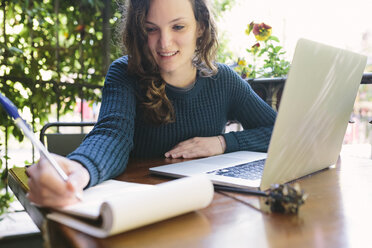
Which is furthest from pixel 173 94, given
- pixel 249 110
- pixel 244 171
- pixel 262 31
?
pixel 262 31

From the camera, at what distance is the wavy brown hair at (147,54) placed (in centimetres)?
126

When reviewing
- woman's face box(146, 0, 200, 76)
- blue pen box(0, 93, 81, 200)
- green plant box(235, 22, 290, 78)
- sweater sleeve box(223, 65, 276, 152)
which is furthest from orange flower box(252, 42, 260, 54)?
blue pen box(0, 93, 81, 200)

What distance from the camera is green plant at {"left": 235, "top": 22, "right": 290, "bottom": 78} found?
6.75ft

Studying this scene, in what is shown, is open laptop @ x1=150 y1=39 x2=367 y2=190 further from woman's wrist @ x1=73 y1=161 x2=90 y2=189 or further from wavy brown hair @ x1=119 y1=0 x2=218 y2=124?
wavy brown hair @ x1=119 y1=0 x2=218 y2=124

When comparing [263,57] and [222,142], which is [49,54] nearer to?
[263,57]

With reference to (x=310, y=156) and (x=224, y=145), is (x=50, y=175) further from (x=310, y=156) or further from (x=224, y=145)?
(x=224, y=145)

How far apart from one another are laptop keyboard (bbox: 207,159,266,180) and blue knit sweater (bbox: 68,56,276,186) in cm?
26

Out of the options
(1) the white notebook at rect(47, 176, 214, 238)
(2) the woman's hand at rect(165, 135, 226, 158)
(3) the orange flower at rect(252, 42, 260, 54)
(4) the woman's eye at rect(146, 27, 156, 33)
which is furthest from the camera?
(3) the orange flower at rect(252, 42, 260, 54)

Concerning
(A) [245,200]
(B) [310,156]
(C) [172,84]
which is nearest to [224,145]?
(C) [172,84]

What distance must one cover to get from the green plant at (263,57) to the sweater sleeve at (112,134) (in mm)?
1017

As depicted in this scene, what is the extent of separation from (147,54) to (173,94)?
7.1 inches

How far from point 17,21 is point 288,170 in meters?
2.04

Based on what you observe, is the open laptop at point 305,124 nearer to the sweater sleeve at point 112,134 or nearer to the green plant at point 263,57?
the sweater sleeve at point 112,134

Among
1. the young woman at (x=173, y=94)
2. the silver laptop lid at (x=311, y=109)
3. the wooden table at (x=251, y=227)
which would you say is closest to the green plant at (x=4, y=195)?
the young woman at (x=173, y=94)
